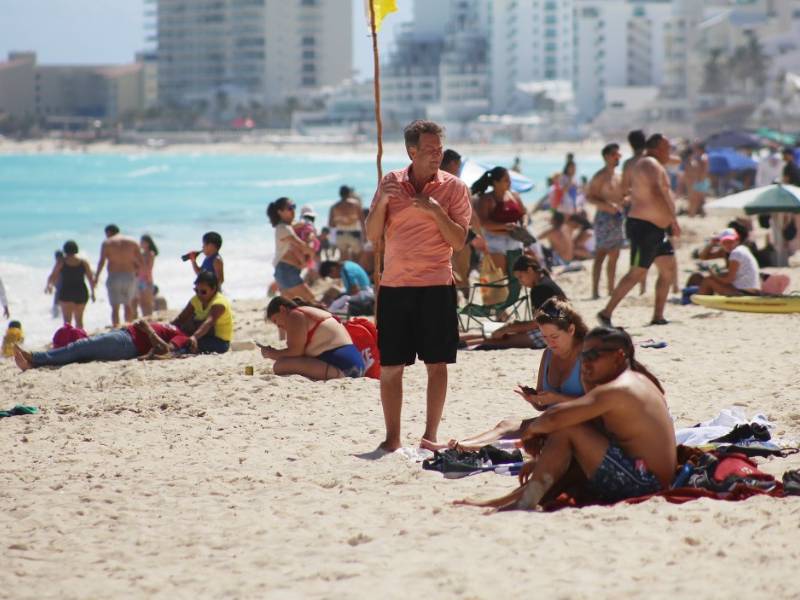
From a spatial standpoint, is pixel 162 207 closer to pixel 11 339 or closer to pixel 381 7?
pixel 11 339

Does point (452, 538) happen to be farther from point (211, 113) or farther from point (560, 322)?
point (211, 113)

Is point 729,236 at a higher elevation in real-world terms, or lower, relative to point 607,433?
higher

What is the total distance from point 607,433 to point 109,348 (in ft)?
16.4

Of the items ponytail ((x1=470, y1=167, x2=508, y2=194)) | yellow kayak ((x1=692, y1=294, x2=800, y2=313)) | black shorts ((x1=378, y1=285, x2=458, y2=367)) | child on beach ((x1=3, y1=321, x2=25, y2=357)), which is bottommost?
child on beach ((x1=3, y1=321, x2=25, y2=357))

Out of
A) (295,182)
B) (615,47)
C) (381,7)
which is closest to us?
(381,7)

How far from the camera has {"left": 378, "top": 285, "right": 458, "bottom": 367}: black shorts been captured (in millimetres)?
Result: 5449

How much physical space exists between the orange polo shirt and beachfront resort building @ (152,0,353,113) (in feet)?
495

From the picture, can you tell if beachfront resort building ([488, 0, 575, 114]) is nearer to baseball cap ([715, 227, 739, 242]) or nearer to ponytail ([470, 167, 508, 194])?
baseball cap ([715, 227, 739, 242])

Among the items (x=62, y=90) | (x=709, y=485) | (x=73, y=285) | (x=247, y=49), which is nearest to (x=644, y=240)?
(x=709, y=485)

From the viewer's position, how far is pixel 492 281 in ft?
31.1

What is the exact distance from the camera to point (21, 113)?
6211 inches

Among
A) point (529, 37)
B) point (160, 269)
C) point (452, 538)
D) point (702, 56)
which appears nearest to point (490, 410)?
point (452, 538)

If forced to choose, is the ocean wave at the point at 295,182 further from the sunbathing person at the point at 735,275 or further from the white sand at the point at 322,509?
the white sand at the point at 322,509

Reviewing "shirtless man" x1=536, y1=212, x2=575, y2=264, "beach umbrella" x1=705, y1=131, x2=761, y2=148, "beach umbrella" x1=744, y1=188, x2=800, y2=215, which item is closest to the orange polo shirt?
"beach umbrella" x1=744, y1=188, x2=800, y2=215
